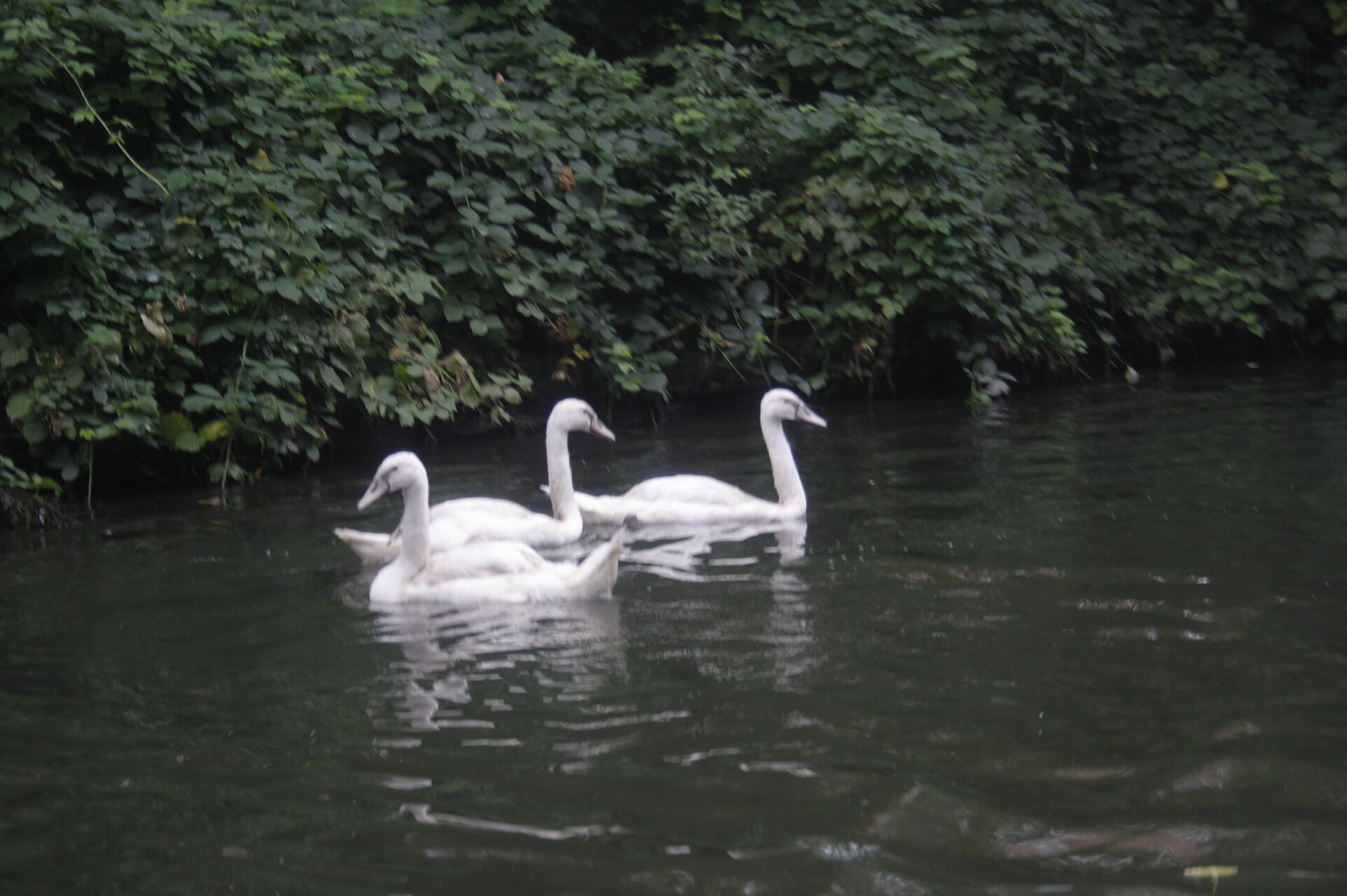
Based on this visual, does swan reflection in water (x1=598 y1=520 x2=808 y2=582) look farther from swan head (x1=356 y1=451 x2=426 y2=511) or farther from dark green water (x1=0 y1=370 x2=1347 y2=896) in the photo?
swan head (x1=356 y1=451 x2=426 y2=511)

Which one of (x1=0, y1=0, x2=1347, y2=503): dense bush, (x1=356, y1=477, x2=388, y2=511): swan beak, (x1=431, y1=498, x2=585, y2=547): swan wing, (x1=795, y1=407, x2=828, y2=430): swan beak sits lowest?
(x1=431, y1=498, x2=585, y2=547): swan wing

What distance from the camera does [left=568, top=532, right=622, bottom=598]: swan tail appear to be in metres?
5.39

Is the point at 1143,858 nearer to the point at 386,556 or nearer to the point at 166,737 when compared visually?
the point at 166,737

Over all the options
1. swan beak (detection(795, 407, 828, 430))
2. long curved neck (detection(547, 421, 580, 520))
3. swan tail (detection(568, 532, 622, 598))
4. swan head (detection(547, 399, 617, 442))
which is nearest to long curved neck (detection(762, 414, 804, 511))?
swan beak (detection(795, 407, 828, 430))

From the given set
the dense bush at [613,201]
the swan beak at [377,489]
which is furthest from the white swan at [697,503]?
the dense bush at [613,201]

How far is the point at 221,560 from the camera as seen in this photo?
6516 millimetres

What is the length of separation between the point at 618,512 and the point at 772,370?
4.54 meters

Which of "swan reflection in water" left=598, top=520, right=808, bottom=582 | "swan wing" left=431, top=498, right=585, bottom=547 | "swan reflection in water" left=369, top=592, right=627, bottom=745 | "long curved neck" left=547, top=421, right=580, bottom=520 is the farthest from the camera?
"long curved neck" left=547, top=421, right=580, bottom=520

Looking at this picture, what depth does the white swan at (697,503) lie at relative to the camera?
7250 mm

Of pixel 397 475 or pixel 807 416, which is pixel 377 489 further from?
pixel 807 416

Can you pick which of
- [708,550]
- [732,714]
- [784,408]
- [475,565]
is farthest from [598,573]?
[784,408]

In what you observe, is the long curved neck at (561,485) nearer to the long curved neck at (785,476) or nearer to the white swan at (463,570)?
the long curved neck at (785,476)

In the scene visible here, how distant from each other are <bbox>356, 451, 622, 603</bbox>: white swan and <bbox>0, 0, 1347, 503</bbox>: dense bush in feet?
9.51

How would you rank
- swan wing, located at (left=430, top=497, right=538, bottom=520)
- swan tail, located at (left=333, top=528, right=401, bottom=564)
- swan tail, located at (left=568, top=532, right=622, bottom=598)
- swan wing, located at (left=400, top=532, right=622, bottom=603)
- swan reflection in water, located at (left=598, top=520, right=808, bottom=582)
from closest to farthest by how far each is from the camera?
swan tail, located at (left=568, top=532, right=622, bottom=598) → swan wing, located at (left=400, top=532, right=622, bottom=603) → swan reflection in water, located at (left=598, top=520, right=808, bottom=582) → swan tail, located at (left=333, top=528, right=401, bottom=564) → swan wing, located at (left=430, top=497, right=538, bottom=520)
